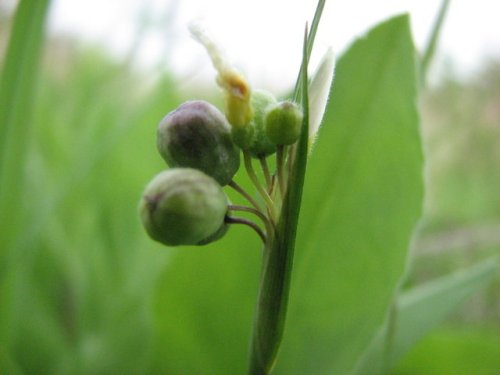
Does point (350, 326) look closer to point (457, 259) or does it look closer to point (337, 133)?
point (337, 133)

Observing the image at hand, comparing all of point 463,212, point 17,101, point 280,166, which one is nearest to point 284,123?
point 280,166

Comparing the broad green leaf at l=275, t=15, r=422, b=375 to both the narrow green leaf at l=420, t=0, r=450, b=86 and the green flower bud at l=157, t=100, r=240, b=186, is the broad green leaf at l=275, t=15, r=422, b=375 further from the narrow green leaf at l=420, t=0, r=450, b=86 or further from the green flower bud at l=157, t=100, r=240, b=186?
the green flower bud at l=157, t=100, r=240, b=186

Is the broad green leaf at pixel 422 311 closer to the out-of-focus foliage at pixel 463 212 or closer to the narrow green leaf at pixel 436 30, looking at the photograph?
A: the out-of-focus foliage at pixel 463 212

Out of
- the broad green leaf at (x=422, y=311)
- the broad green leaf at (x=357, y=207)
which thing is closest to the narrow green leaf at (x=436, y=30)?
the broad green leaf at (x=357, y=207)

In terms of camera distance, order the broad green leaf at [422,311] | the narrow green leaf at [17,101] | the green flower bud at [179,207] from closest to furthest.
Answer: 1. the green flower bud at [179,207]
2. the narrow green leaf at [17,101]
3. the broad green leaf at [422,311]

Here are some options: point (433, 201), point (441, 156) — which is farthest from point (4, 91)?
point (441, 156)

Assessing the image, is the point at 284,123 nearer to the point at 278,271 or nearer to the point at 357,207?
the point at 278,271
